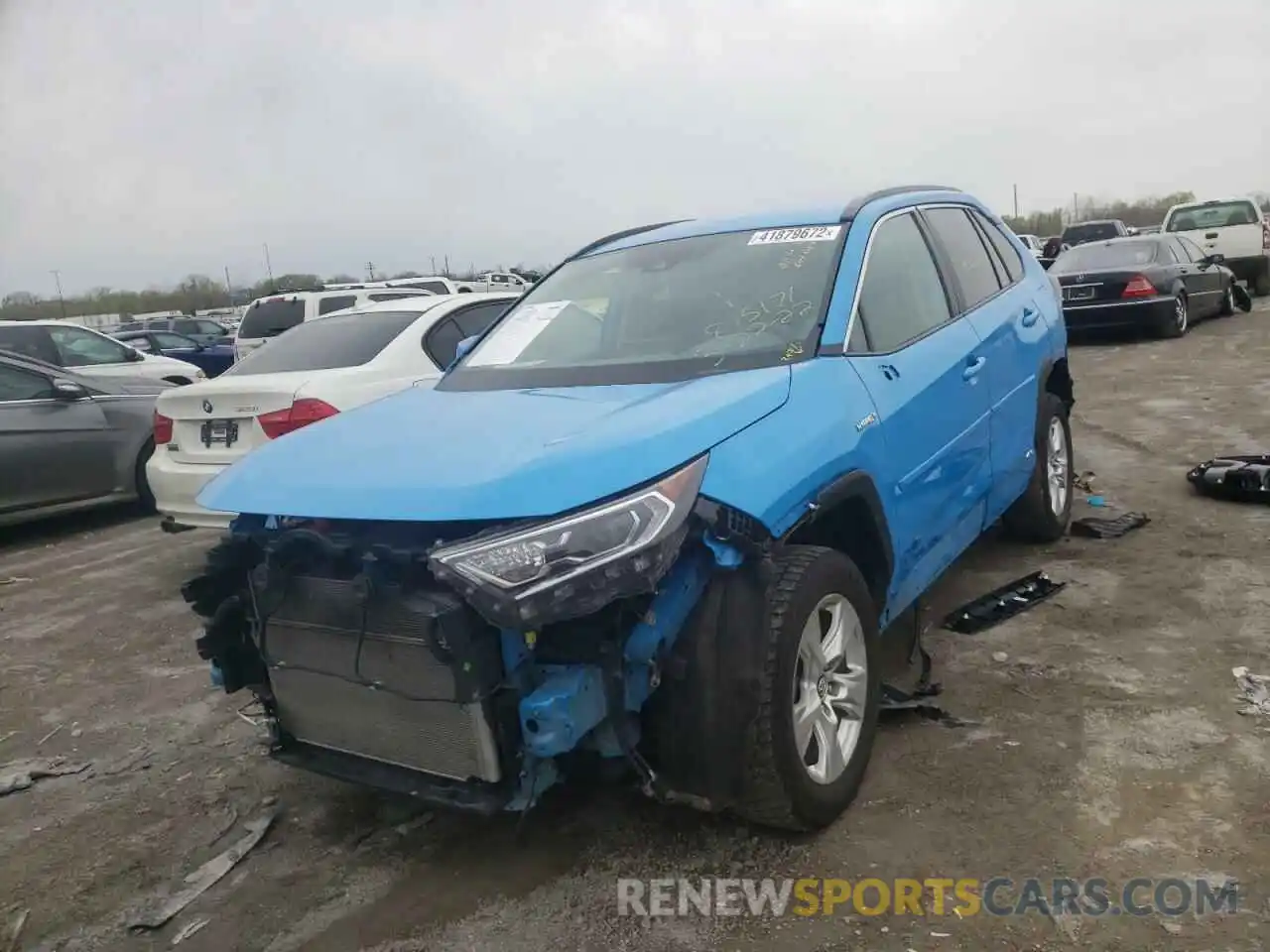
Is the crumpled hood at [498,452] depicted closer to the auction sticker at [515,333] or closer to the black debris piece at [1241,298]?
the auction sticker at [515,333]

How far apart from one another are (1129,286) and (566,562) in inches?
526

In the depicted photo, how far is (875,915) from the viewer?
8.82 ft

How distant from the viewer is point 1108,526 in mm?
5812

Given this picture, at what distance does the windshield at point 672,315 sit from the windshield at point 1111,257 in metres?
11.5

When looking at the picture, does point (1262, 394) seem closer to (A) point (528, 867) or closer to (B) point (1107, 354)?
(B) point (1107, 354)

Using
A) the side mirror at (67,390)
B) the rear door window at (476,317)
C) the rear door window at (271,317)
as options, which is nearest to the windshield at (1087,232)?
the rear door window at (271,317)

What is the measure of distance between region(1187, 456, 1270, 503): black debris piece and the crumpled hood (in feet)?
13.6

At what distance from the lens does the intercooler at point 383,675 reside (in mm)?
2590

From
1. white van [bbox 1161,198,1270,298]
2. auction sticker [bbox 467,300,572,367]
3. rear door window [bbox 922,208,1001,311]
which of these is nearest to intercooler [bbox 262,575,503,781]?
auction sticker [bbox 467,300,572,367]

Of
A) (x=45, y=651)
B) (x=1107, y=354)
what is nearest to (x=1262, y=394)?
(x=1107, y=354)

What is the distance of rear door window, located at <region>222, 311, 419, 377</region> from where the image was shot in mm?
6500

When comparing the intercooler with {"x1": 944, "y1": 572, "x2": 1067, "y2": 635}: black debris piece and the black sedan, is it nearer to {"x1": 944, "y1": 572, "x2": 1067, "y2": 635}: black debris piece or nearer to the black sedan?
{"x1": 944, "y1": 572, "x2": 1067, "y2": 635}: black debris piece


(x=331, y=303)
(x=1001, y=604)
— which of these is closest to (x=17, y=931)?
(x=1001, y=604)

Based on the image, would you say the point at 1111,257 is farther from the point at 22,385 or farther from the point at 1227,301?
the point at 22,385
